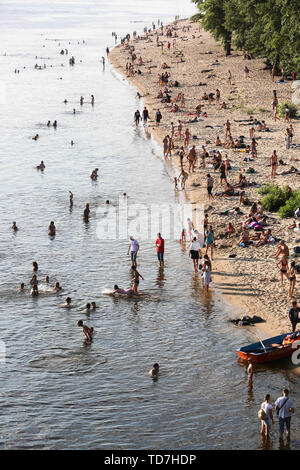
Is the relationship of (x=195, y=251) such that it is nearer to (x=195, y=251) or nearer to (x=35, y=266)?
(x=195, y=251)

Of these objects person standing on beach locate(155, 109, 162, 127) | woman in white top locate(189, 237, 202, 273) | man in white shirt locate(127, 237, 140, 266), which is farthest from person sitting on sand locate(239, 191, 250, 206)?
person standing on beach locate(155, 109, 162, 127)

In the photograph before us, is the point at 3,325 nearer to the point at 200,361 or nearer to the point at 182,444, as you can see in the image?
the point at 200,361

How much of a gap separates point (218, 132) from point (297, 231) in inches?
973

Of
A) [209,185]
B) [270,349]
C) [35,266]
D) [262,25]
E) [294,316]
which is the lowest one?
[270,349]

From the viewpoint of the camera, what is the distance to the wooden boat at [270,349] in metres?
22.6

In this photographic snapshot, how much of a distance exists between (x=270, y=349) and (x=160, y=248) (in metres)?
10.0

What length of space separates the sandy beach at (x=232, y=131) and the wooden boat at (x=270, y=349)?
179 cm

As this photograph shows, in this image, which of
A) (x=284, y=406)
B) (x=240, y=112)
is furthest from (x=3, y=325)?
(x=240, y=112)

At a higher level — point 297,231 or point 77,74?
point 77,74

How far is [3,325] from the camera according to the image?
26.6 m

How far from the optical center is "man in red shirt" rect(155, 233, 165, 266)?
31.3 m

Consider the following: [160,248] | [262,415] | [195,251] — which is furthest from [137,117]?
[262,415]

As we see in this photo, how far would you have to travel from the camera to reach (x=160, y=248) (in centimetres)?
3147

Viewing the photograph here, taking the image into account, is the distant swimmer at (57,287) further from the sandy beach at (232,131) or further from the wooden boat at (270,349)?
the wooden boat at (270,349)
